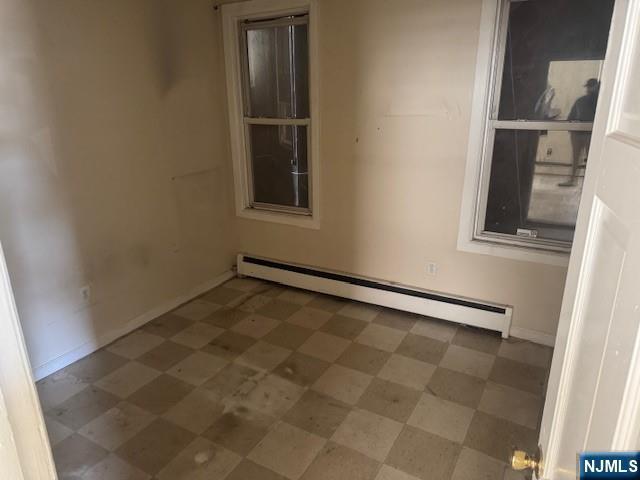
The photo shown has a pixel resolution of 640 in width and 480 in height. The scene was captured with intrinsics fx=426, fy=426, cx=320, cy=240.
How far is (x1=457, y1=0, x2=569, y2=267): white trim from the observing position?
2439 millimetres

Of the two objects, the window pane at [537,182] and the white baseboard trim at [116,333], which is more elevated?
the window pane at [537,182]

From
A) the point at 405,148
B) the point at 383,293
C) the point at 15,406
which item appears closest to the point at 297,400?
the point at 383,293

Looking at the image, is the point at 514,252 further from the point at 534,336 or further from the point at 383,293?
the point at 383,293

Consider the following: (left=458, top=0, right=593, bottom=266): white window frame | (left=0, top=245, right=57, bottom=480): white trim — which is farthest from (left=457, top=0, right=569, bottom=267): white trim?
(left=0, top=245, right=57, bottom=480): white trim

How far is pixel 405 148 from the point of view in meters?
2.88

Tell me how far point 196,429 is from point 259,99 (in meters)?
2.46

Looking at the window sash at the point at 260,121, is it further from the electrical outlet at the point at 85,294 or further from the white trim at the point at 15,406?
the white trim at the point at 15,406

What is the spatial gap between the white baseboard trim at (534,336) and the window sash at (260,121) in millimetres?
1712

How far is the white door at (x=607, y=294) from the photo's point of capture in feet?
1.77

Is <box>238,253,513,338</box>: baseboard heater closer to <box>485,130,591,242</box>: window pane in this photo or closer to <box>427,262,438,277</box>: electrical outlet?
<box>427,262,438,277</box>: electrical outlet

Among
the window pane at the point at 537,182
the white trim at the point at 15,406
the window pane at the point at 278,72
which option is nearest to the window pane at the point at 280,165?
the window pane at the point at 278,72

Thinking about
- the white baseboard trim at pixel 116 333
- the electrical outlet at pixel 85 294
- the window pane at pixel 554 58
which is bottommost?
the white baseboard trim at pixel 116 333

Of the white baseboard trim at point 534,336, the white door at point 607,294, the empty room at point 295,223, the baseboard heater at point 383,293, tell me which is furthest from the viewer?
the baseboard heater at point 383,293

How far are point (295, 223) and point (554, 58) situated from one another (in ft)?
6.77
